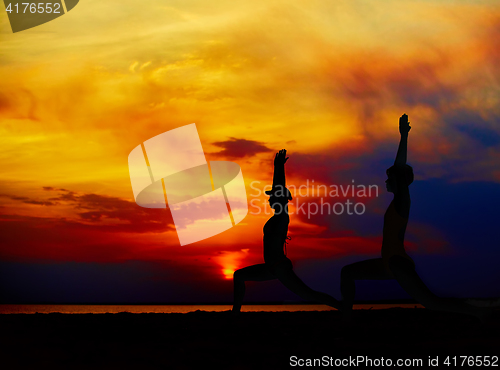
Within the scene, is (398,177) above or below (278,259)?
above

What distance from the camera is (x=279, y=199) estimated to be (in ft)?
28.2

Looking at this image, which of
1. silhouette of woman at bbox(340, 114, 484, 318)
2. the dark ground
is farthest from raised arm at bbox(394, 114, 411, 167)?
the dark ground

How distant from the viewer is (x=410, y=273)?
6.99m

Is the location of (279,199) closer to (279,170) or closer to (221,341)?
(279,170)

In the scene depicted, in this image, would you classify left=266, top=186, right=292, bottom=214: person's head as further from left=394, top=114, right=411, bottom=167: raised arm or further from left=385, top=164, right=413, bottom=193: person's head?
left=394, top=114, right=411, bottom=167: raised arm

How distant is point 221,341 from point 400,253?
307cm

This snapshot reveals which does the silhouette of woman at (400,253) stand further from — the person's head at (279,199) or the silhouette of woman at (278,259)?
the person's head at (279,199)

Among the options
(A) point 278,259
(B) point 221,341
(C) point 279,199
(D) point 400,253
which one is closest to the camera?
(B) point 221,341

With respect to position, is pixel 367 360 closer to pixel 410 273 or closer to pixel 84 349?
pixel 410 273

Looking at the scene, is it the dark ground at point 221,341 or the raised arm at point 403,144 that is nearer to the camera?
the dark ground at point 221,341

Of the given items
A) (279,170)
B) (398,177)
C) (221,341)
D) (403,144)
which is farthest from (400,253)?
(221,341)

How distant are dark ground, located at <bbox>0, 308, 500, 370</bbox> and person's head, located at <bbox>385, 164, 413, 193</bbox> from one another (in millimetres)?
2282

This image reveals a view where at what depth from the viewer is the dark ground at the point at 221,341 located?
5305 millimetres

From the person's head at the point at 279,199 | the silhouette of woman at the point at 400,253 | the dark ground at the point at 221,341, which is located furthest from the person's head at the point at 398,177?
the dark ground at the point at 221,341
